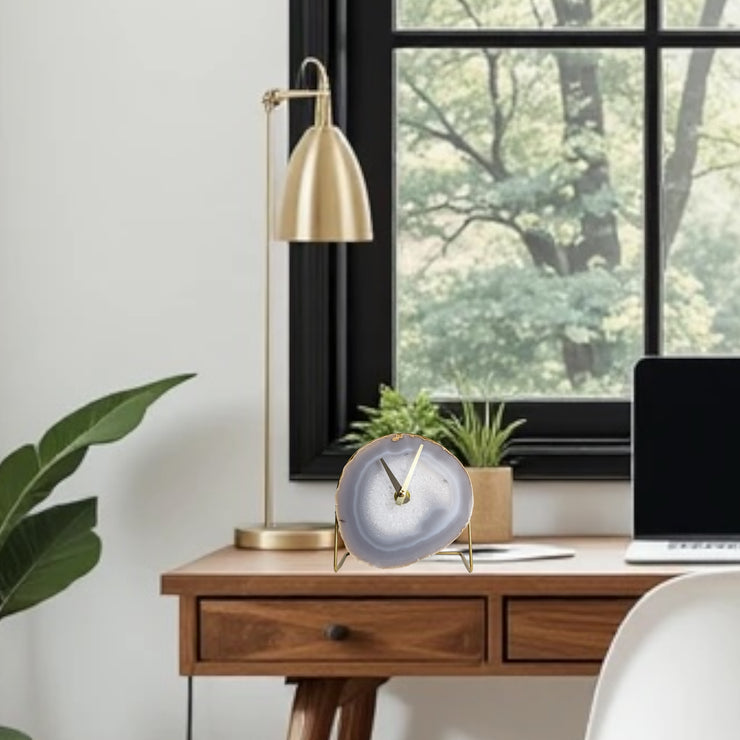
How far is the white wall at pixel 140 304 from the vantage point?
2936mm

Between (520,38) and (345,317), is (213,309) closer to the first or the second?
(345,317)

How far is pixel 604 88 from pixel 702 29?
19 cm

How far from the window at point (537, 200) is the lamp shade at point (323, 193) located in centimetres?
23

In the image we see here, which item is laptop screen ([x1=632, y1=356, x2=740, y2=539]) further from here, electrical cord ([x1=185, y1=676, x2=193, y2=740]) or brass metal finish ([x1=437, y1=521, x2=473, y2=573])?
electrical cord ([x1=185, y1=676, x2=193, y2=740])

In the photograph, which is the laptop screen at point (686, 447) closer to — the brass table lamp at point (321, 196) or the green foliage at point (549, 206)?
the green foliage at point (549, 206)

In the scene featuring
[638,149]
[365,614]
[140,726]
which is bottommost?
[140,726]

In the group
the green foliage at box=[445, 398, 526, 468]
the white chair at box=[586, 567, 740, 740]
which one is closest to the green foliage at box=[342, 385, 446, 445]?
the green foliage at box=[445, 398, 526, 468]

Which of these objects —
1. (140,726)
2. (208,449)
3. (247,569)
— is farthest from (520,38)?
(140,726)

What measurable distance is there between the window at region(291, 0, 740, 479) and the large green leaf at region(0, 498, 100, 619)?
1.60ft

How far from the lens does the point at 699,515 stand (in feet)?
8.59

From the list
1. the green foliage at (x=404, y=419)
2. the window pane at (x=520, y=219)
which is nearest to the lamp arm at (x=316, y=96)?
the window pane at (x=520, y=219)

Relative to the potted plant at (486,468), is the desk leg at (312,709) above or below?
below

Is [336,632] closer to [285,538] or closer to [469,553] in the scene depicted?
[469,553]

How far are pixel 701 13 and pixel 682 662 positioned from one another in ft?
4.94
